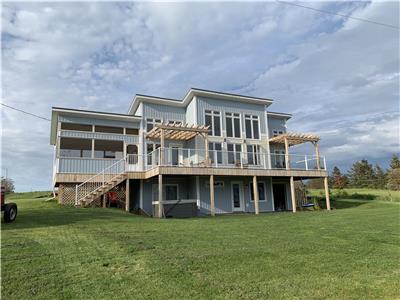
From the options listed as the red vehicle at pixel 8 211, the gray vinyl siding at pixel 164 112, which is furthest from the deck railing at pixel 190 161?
the red vehicle at pixel 8 211

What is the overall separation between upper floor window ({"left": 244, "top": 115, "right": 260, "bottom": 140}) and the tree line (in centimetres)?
2667

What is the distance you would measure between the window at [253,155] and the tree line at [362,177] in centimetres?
2675

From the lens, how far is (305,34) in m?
12.1

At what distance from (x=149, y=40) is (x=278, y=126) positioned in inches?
543

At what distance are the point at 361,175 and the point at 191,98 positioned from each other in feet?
140

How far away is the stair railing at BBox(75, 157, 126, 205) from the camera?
51.3 feet

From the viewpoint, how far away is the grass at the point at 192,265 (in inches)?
158

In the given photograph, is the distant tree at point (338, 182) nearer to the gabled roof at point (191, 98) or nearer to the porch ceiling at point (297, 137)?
the porch ceiling at point (297, 137)

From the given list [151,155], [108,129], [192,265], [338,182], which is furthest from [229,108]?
[338,182]

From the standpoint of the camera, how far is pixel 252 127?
2095 cm

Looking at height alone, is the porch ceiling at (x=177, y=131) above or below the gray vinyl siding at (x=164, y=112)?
below

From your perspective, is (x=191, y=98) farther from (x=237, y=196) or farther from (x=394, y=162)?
(x=394, y=162)

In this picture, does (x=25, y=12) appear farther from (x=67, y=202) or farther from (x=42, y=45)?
(x=67, y=202)

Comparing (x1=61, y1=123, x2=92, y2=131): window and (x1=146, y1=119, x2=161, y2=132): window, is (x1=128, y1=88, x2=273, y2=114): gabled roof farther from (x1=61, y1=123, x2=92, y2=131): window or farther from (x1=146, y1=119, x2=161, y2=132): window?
(x1=61, y1=123, x2=92, y2=131): window
